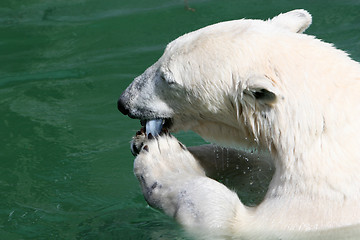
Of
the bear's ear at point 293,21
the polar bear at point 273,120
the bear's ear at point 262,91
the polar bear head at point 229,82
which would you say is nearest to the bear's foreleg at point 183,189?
the polar bear at point 273,120

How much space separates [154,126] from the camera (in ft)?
11.5

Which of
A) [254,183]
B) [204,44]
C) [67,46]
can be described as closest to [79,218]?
[254,183]

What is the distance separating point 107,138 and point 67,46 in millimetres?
1877

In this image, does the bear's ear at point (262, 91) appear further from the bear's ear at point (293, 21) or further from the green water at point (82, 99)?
the green water at point (82, 99)

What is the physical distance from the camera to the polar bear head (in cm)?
312

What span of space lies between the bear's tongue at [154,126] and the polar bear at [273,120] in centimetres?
15

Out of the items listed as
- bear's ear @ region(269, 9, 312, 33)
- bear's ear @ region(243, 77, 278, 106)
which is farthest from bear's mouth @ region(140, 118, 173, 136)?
bear's ear @ region(269, 9, 312, 33)

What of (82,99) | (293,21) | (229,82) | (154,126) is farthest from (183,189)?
(82,99)

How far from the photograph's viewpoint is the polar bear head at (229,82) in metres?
3.12

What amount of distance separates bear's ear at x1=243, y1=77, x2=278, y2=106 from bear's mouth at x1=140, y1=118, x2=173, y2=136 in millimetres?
589

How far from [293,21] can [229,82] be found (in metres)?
0.58

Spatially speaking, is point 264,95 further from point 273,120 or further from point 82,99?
point 82,99

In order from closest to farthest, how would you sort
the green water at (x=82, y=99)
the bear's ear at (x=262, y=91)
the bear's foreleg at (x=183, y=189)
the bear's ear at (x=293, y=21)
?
1. the bear's ear at (x=262, y=91)
2. the bear's foreleg at (x=183, y=189)
3. the bear's ear at (x=293, y=21)
4. the green water at (x=82, y=99)

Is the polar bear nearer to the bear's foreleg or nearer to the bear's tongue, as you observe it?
the bear's foreleg
